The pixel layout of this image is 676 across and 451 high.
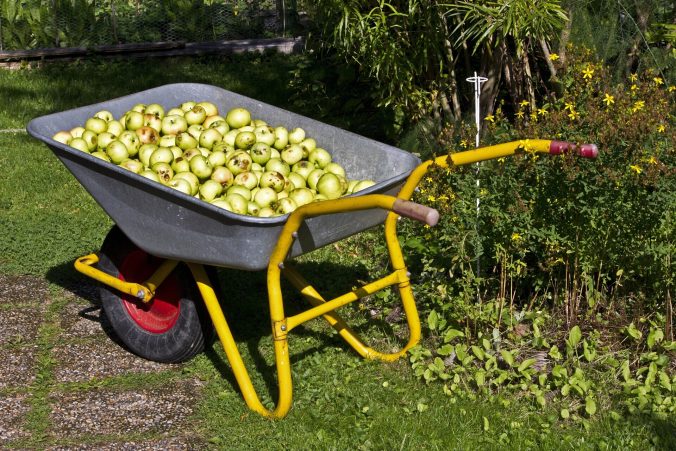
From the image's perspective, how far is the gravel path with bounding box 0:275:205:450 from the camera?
3.95m

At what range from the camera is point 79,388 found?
4.36 metres

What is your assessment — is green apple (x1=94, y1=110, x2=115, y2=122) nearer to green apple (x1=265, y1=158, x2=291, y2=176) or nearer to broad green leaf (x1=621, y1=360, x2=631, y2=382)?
green apple (x1=265, y1=158, x2=291, y2=176)

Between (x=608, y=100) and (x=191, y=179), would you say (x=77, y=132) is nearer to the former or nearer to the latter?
(x=191, y=179)

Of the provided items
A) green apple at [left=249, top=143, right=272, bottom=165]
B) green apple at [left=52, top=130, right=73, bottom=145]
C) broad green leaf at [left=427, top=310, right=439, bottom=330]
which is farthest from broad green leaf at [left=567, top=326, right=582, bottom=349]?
green apple at [left=52, top=130, right=73, bottom=145]

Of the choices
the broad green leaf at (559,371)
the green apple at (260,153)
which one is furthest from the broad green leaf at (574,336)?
the green apple at (260,153)

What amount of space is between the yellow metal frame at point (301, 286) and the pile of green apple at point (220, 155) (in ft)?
1.01

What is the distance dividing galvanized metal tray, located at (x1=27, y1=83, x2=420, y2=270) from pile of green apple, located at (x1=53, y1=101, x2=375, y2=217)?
10cm

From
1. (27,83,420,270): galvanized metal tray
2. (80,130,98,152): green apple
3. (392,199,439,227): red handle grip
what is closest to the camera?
(392,199,439,227): red handle grip

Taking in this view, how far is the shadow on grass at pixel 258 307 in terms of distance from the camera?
4.56 m

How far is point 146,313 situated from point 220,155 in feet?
2.81

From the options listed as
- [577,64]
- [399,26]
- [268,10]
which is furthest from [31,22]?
[577,64]

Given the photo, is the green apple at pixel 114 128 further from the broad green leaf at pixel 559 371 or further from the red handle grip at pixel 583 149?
the broad green leaf at pixel 559 371

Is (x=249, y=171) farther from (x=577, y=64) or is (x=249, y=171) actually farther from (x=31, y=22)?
(x=31, y=22)

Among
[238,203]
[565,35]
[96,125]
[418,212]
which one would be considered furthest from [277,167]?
[565,35]
